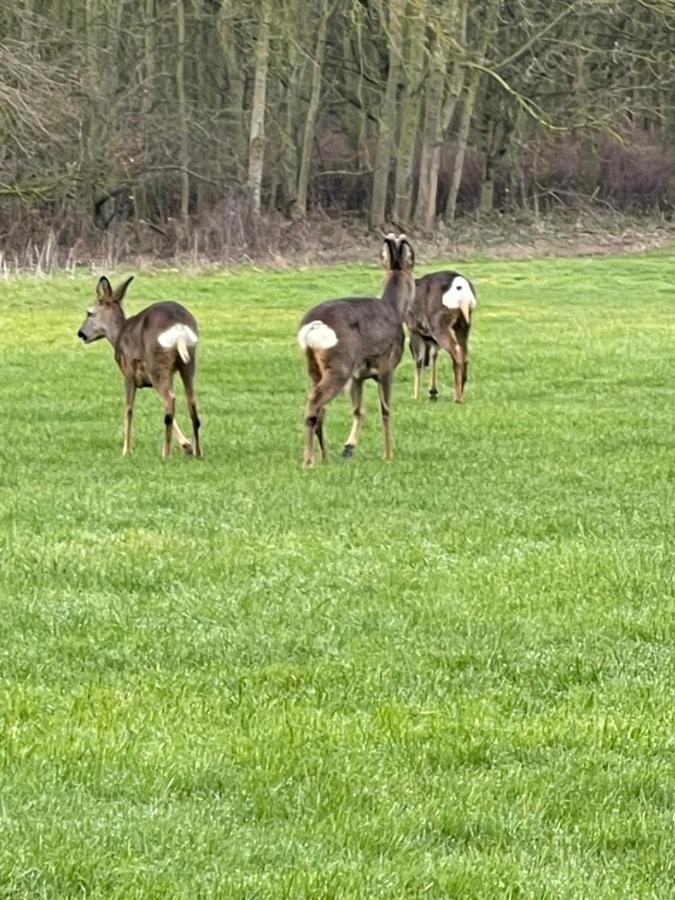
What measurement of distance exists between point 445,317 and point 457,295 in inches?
11.4

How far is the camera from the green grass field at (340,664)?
4.70 meters

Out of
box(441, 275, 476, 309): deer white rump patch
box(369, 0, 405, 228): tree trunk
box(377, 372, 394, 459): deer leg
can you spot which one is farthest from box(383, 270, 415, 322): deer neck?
box(369, 0, 405, 228): tree trunk

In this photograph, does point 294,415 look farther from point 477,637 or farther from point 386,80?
point 386,80

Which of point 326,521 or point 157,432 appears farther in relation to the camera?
point 157,432

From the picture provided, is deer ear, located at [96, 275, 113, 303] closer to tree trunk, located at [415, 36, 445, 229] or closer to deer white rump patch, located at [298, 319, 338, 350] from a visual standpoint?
deer white rump patch, located at [298, 319, 338, 350]

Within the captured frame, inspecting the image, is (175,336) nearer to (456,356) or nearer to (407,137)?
(456,356)

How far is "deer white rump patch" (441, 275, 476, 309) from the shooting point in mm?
17203

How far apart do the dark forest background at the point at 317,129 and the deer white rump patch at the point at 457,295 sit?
15372 mm

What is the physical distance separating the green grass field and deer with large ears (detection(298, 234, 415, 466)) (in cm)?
46

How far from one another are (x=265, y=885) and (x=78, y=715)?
71.9 inches

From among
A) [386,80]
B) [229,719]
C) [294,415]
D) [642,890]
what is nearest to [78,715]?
[229,719]

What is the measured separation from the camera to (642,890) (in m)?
4.52

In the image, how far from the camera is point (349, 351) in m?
12.8

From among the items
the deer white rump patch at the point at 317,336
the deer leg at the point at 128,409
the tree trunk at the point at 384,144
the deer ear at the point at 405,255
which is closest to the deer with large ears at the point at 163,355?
the deer leg at the point at 128,409
